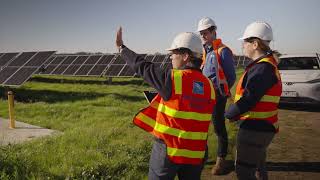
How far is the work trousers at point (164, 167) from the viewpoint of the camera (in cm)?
275

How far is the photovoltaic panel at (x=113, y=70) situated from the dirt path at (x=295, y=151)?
492 inches

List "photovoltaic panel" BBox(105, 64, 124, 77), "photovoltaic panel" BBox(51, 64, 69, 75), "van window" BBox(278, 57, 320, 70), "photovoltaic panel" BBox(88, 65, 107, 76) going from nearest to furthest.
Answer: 1. "van window" BBox(278, 57, 320, 70)
2. "photovoltaic panel" BBox(105, 64, 124, 77)
3. "photovoltaic panel" BBox(88, 65, 107, 76)
4. "photovoltaic panel" BBox(51, 64, 69, 75)

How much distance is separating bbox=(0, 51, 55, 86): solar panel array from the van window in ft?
32.7

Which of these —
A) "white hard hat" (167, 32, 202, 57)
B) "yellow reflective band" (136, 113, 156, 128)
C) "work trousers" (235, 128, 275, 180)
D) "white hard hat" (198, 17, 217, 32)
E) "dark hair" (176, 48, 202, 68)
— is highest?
"white hard hat" (198, 17, 217, 32)

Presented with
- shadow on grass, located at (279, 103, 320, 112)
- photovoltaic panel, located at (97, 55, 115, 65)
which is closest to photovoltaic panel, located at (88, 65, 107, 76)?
photovoltaic panel, located at (97, 55, 115, 65)

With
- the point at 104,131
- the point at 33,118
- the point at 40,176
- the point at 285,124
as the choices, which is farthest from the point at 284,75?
the point at 40,176

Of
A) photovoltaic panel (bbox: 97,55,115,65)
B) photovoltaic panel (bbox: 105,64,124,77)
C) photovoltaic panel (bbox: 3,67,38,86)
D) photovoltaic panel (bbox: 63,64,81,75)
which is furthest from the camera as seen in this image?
photovoltaic panel (bbox: 97,55,115,65)

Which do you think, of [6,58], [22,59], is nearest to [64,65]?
[6,58]

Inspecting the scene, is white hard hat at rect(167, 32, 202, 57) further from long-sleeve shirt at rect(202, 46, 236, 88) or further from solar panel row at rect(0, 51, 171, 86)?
solar panel row at rect(0, 51, 171, 86)

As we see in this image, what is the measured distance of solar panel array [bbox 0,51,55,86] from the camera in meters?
14.4

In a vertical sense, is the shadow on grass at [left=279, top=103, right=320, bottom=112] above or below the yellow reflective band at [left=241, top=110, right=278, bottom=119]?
below

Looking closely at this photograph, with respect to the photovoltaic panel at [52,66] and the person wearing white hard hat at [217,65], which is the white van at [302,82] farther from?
the photovoltaic panel at [52,66]

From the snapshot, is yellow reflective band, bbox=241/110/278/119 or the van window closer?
yellow reflective band, bbox=241/110/278/119

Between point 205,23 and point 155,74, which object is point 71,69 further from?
point 155,74
